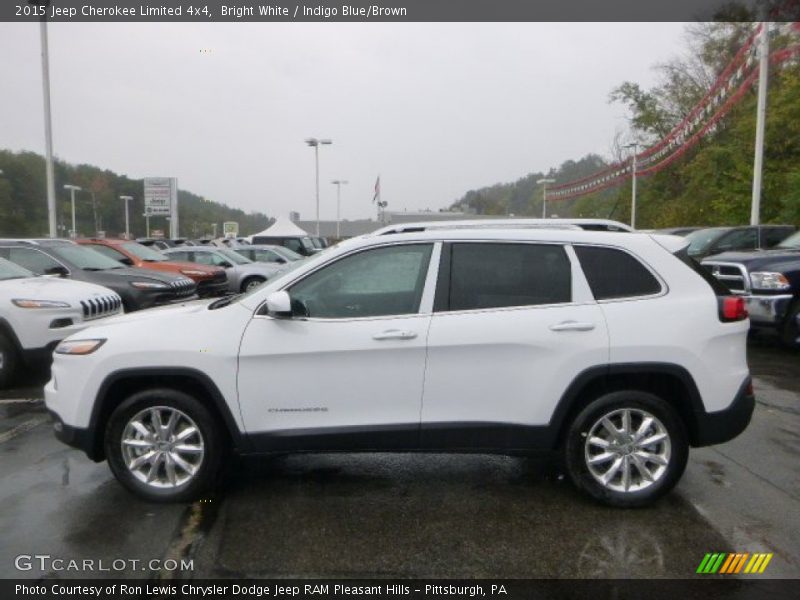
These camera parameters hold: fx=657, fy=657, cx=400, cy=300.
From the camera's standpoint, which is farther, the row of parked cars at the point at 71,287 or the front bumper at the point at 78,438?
the row of parked cars at the point at 71,287

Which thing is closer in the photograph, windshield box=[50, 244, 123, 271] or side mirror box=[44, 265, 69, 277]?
side mirror box=[44, 265, 69, 277]

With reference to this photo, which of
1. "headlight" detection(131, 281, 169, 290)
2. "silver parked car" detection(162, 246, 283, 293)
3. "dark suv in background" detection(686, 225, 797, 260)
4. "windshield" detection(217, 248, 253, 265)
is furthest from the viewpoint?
"windshield" detection(217, 248, 253, 265)

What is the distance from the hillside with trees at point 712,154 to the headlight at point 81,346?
Answer: 72.1ft

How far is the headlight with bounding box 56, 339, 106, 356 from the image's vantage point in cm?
412

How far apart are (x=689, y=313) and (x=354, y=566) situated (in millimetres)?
2431

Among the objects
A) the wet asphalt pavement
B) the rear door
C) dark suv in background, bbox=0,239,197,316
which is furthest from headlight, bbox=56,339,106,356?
dark suv in background, bbox=0,239,197,316

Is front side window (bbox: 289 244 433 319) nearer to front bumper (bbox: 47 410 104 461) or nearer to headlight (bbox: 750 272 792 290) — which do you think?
front bumper (bbox: 47 410 104 461)

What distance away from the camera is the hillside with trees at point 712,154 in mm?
24484

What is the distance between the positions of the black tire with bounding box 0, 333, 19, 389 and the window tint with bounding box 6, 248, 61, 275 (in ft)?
10.7

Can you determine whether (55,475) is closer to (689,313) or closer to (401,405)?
(401,405)

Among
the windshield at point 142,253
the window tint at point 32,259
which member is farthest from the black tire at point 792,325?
the windshield at point 142,253

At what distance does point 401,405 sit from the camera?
3.99 m

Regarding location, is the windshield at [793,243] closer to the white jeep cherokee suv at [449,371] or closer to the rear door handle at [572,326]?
the white jeep cherokee suv at [449,371]
